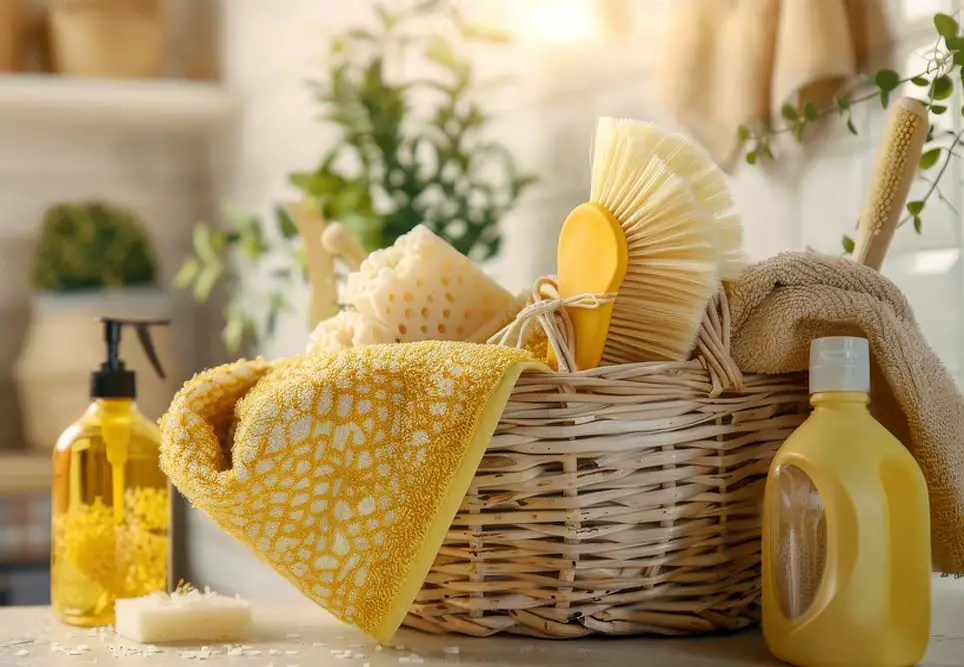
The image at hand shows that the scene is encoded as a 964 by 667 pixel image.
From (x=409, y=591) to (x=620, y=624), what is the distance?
10 centimetres

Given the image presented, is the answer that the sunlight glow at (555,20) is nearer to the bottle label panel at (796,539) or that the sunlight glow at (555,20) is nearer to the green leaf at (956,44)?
the green leaf at (956,44)

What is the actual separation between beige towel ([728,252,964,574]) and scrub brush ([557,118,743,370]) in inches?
1.0

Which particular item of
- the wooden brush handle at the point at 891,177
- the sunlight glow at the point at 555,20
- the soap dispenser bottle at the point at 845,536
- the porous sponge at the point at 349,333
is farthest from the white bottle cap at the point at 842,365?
the sunlight glow at the point at 555,20

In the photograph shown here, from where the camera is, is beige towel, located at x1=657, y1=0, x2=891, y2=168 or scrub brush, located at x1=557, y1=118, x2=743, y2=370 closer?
scrub brush, located at x1=557, y1=118, x2=743, y2=370

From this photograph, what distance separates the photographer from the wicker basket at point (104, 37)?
1.65 m

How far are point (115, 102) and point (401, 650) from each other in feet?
4.31

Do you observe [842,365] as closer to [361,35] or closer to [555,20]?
[555,20]

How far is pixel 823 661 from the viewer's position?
482 millimetres

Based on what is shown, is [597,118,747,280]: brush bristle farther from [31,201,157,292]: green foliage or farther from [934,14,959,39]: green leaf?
[31,201,157,292]: green foliage

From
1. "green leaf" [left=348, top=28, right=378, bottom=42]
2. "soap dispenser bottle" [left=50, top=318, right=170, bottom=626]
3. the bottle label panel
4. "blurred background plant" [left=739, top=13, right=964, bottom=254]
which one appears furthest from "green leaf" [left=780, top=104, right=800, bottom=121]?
"green leaf" [left=348, top=28, right=378, bottom=42]

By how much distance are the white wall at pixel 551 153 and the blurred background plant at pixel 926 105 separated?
0.6 inches

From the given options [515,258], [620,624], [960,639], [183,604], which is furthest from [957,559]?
[515,258]

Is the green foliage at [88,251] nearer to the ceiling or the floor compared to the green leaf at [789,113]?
nearer to the floor

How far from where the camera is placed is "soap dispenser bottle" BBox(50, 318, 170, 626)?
668mm
